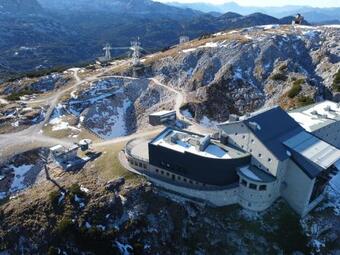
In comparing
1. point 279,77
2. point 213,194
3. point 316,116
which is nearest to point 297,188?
point 213,194

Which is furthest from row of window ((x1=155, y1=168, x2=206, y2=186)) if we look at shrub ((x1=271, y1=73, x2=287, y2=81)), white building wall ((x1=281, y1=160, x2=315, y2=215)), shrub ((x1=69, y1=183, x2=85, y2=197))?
shrub ((x1=271, y1=73, x2=287, y2=81))

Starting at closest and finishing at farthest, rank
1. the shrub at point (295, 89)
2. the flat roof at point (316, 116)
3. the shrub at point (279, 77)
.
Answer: the flat roof at point (316, 116) → the shrub at point (295, 89) → the shrub at point (279, 77)

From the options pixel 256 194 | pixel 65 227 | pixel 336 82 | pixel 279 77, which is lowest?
pixel 65 227

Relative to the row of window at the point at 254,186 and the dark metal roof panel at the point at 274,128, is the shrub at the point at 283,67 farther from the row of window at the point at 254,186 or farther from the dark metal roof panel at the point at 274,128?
the row of window at the point at 254,186

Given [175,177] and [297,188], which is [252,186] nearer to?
[297,188]

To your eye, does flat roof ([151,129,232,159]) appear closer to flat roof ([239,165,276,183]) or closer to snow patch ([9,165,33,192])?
flat roof ([239,165,276,183])

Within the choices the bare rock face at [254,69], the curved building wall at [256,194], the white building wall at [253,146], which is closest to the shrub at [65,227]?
the curved building wall at [256,194]
